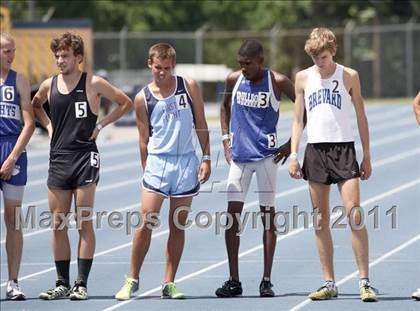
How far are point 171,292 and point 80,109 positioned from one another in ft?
5.04

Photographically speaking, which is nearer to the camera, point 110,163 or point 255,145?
point 255,145

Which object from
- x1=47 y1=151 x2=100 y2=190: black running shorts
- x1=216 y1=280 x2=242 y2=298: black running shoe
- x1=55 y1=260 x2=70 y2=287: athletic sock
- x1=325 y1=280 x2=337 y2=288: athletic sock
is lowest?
x1=216 y1=280 x2=242 y2=298: black running shoe

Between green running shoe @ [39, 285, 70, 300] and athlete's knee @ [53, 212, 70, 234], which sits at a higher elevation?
athlete's knee @ [53, 212, 70, 234]

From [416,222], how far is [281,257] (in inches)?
125

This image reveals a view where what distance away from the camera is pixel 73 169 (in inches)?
394

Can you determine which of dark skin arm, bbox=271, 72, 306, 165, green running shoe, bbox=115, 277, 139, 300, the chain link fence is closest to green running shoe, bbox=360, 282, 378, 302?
dark skin arm, bbox=271, 72, 306, 165

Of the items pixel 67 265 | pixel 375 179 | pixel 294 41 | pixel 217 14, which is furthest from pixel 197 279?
pixel 217 14

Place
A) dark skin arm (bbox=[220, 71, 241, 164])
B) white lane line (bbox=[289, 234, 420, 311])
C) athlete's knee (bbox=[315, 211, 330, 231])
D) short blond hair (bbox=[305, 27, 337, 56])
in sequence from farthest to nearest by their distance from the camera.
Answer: dark skin arm (bbox=[220, 71, 241, 164]) → athlete's knee (bbox=[315, 211, 330, 231]) → white lane line (bbox=[289, 234, 420, 311]) → short blond hair (bbox=[305, 27, 337, 56])

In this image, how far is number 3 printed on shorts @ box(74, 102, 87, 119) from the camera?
1005cm

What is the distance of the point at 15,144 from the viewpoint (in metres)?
10.1

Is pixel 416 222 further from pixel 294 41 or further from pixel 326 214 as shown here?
pixel 294 41

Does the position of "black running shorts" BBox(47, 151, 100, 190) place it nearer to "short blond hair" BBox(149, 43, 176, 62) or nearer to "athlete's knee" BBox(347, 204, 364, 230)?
"short blond hair" BBox(149, 43, 176, 62)

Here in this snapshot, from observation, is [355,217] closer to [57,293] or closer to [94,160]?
[94,160]

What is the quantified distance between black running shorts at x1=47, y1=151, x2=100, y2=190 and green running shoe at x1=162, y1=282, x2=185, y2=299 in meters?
0.96
